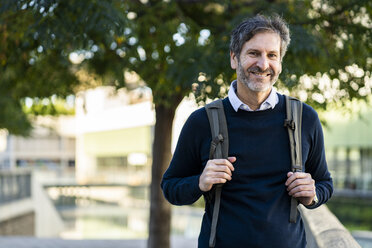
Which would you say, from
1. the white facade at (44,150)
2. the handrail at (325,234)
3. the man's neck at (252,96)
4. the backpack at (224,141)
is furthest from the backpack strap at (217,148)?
the white facade at (44,150)

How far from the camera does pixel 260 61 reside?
207cm

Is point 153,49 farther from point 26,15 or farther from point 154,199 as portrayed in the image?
point 154,199

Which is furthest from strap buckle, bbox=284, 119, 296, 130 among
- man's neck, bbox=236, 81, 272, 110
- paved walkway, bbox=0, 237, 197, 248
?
paved walkway, bbox=0, 237, 197, 248

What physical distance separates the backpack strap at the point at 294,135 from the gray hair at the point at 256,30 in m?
0.23

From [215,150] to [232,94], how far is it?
24 cm

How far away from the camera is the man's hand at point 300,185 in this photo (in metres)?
1.96

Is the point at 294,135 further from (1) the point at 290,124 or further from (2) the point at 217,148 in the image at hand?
(2) the point at 217,148

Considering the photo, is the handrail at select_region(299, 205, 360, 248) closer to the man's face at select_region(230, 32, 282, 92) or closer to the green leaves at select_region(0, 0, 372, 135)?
the green leaves at select_region(0, 0, 372, 135)

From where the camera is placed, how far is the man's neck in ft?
6.87

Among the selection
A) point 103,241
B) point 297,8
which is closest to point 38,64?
point 297,8

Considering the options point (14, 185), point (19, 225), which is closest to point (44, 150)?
point (14, 185)

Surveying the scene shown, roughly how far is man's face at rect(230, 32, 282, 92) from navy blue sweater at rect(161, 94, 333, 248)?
109mm

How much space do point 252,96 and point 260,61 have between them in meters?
0.14

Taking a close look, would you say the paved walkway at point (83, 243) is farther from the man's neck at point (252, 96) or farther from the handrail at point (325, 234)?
the man's neck at point (252, 96)
